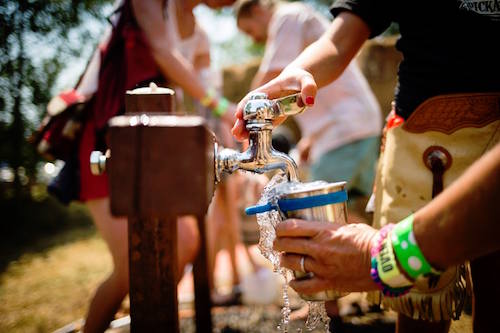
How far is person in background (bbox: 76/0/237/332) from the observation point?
5.60ft

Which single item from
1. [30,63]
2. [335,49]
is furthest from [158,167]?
[30,63]

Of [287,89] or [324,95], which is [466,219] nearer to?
[287,89]

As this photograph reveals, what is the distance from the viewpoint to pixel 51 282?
3828mm

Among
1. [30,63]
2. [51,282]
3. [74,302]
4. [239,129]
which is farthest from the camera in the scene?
[30,63]

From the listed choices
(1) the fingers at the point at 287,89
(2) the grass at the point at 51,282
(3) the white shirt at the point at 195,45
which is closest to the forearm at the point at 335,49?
(1) the fingers at the point at 287,89

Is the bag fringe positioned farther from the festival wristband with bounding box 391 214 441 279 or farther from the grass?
the grass

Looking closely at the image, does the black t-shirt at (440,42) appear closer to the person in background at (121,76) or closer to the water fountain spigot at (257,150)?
the water fountain spigot at (257,150)

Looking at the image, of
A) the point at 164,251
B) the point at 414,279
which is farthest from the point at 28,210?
the point at 414,279

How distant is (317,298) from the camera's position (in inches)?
32.7

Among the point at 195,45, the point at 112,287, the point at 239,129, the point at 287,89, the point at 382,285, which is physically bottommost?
the point at 112,287

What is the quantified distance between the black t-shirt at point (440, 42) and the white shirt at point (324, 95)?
3.79ft

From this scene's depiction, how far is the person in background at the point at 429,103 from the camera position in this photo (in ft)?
3.79

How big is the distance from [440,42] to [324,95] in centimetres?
147

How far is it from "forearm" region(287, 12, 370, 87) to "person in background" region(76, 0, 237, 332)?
74 centimetres
